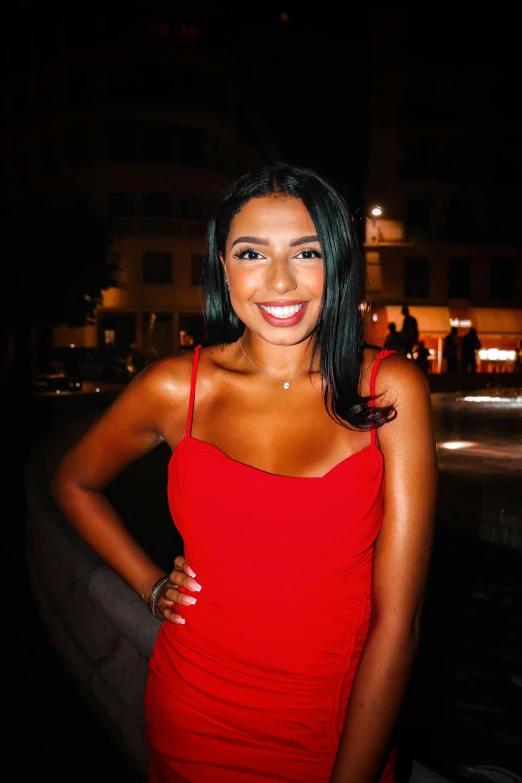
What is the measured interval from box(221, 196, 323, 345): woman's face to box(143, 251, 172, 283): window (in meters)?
37.0

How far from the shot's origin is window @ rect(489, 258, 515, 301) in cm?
3544

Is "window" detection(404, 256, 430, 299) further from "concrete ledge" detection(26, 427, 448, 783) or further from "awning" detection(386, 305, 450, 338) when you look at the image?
"concrete ledge" detection(26, 427, 448, 783)

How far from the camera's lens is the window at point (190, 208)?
38.3 m

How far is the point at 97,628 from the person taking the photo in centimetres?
323

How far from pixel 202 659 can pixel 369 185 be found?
Result: 3595 cm

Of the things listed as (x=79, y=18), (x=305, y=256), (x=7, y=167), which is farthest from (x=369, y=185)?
(x=305, y=256)

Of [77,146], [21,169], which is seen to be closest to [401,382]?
[77,146]

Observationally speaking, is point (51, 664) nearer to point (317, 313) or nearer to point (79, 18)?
point (317, 313)

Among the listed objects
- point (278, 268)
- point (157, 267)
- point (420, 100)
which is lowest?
point (278, 268)

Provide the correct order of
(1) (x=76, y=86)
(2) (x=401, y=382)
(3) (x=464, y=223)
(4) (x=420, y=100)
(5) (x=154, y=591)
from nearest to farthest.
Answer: (2) (x=401, y=382)
(5) (x=154, y=591)
(4) (x=420, y=100)
(3) (x=464, y=223)
(1) (x=76, y=86)

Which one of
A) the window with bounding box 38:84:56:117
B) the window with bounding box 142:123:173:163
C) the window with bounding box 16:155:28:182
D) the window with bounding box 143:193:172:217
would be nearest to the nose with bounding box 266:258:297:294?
the window with bounding box 143:193:172:217

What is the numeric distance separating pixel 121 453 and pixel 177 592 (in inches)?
19.1

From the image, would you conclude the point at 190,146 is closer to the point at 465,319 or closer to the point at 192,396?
the point at 465,319

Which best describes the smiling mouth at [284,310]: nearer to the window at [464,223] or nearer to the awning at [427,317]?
Answer: the awning at [427,317]
